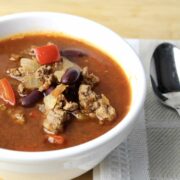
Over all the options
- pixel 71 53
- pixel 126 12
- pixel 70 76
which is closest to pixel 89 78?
pixel 70 76

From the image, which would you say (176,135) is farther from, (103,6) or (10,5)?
(10,5)

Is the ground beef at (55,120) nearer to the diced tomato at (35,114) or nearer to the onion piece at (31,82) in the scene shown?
the diced tomato at (35,114)

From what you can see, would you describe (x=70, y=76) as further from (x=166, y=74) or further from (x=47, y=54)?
(x=166, y=74)

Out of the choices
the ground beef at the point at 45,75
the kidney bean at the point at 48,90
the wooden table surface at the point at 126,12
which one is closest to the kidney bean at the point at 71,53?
the ground beef at the point at 45,75

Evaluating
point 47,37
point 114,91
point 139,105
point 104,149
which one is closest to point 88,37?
point 47,37

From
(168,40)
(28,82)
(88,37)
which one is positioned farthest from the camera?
(168,40)

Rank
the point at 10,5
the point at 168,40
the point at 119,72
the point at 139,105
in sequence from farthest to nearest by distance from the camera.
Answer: the point at 10,5
the point at 168,40
the point at 119,72
the point at 139,105

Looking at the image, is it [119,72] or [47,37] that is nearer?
[119,72]
